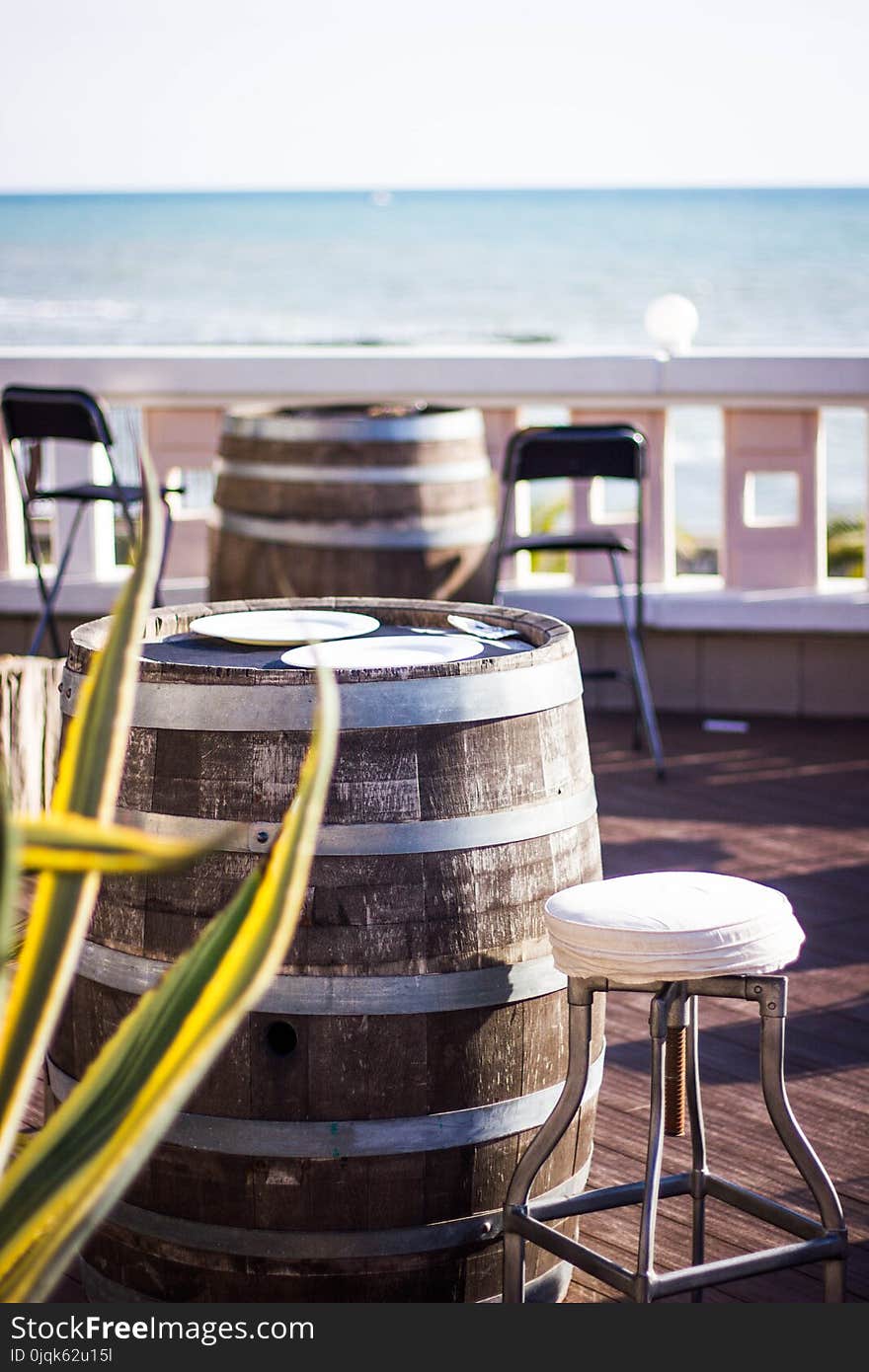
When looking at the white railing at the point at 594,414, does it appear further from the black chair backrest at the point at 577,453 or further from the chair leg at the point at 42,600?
the black chair backrest at the point at 577,453

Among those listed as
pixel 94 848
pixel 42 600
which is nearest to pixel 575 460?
pixel 42 600

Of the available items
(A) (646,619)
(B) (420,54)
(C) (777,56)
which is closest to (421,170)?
(B) (420,54)

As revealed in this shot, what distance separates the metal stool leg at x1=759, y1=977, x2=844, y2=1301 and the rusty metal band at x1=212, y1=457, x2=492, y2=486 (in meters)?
2.26

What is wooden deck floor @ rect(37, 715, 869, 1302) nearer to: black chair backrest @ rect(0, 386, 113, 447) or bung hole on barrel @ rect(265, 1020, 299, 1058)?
bung hole on barrel @ rect(265, 1020, 299, 1058)

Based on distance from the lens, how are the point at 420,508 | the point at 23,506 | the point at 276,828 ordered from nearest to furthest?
1. the point at 276,828
2. the point at 420,508
3. the point at 23,506

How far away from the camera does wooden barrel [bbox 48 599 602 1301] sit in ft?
5.57

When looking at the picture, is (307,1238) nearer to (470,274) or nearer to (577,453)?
(577,453)

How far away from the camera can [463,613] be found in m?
2.25

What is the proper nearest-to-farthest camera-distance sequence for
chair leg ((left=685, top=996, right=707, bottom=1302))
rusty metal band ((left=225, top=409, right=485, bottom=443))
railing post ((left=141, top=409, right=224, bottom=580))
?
chair leg ((left=685, top=996, right=707, bottom=1302)) → rusty metal band ((left=225, top=409, right=485, bottom=443)) → railing post ((left=141, top=409, right=224, bottom=580))

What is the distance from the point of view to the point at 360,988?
5.59 ft

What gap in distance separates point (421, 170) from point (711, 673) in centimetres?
6577

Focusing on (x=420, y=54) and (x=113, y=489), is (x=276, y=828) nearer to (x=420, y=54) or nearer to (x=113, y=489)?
(x=113, y=489)

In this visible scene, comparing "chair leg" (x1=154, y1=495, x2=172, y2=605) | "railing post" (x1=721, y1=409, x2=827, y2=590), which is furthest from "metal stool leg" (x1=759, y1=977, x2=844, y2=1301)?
"railing post" (x1=721, y1=409, x2=827, y2=590)

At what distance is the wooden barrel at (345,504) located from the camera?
387 cm
